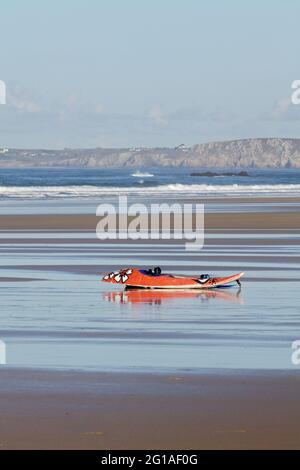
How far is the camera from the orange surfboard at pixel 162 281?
17672 millimetres

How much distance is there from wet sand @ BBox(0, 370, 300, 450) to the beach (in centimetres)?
1

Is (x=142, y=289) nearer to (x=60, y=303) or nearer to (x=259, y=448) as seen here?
(x=60, y=303)

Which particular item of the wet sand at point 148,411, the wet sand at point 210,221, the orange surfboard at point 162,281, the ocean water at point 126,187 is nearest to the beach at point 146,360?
the wet sand at point 148,411

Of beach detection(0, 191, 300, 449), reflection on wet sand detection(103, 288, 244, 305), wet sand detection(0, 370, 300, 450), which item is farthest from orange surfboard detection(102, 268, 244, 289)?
wet sand detection(0, 370, 300, 450)

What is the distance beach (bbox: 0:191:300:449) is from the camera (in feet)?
28.5

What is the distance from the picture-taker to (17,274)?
20.0 meters

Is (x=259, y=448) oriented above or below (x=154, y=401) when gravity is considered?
below

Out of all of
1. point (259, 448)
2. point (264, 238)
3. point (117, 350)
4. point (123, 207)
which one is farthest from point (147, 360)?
point (123, 207)

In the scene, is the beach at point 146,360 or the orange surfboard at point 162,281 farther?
the orange surfboard at point 162,281

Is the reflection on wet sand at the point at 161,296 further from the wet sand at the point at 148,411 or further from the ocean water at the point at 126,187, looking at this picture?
the ocean water at the point at 126,187

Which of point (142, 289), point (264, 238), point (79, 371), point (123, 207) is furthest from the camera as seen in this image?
point (123, 207)

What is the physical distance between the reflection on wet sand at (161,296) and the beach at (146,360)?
3 centimetres

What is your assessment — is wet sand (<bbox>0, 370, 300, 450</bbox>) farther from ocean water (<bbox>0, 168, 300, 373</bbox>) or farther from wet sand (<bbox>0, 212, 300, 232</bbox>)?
wet sand (<bbox>0, 212, 300, 232</bbox>)
